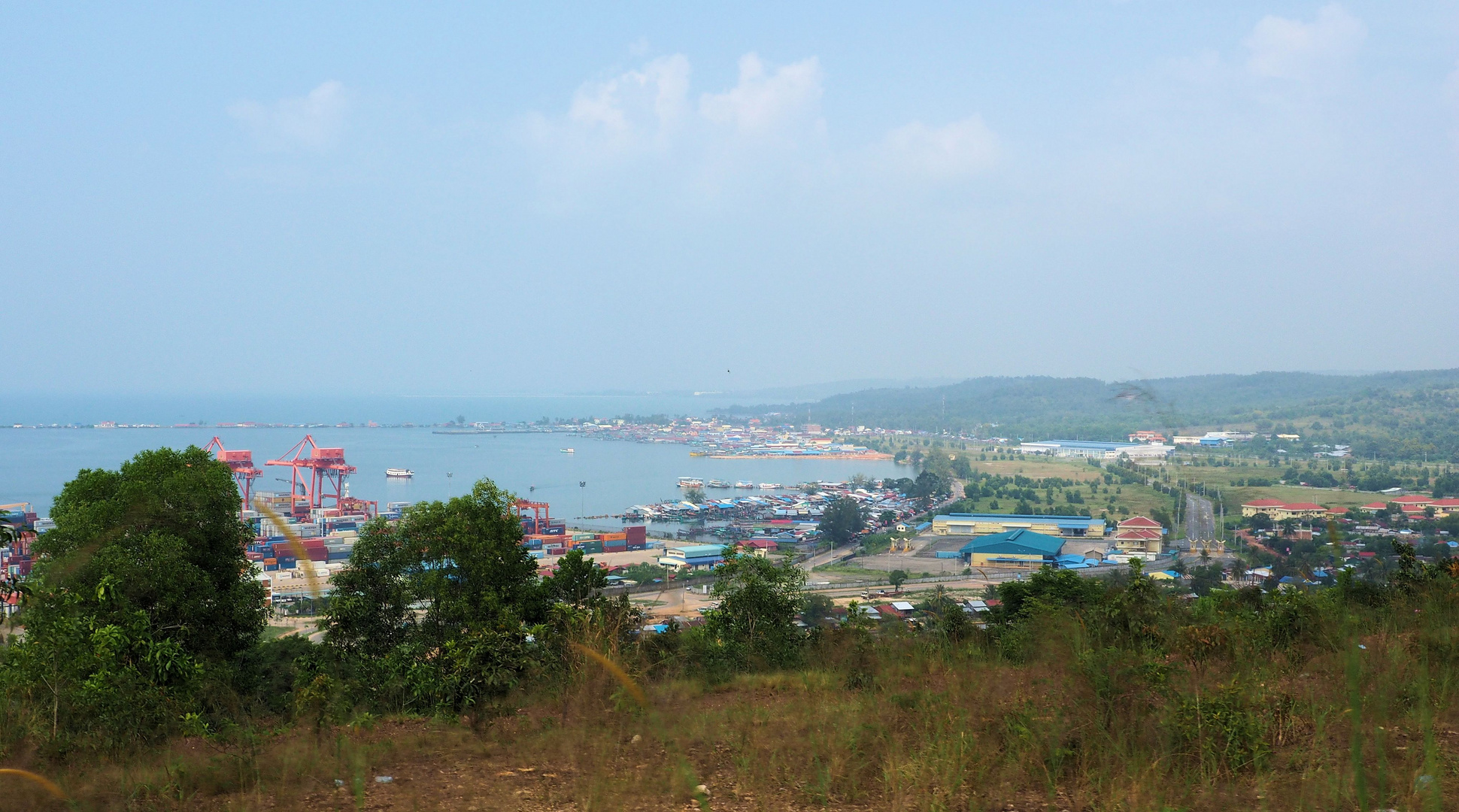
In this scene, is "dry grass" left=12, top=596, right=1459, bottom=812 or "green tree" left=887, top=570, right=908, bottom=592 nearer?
"dry grass" left=12, top=596, right=1459, bottom=812

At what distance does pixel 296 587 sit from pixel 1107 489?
63.0 ft

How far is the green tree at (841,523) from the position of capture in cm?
1848

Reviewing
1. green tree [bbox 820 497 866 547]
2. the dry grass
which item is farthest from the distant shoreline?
the dry grass

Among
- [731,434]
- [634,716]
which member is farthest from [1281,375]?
[731,434]

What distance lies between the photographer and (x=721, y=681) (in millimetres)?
3760

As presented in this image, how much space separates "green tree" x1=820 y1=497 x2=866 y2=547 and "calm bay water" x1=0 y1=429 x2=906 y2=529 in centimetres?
642

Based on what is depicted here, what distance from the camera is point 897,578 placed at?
12.1m

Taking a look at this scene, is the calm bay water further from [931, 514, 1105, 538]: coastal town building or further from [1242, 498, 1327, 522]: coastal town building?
[1242, 498, 1327, 522]: coastal town building

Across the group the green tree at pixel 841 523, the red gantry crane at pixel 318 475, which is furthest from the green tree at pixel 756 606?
the red gantry crane at pixel 318 475

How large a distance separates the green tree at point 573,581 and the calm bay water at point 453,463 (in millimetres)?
13357

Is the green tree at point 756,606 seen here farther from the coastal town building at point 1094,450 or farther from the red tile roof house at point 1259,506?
the red tile roof house at point 1259,506

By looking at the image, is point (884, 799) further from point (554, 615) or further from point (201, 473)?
point (201, 473)

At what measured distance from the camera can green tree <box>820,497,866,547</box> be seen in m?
18.5

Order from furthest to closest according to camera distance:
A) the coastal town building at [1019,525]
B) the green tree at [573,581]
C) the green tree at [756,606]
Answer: the coastal town building at [1019,525]
the green tree at [573,581]
the green tree at [756,606]
